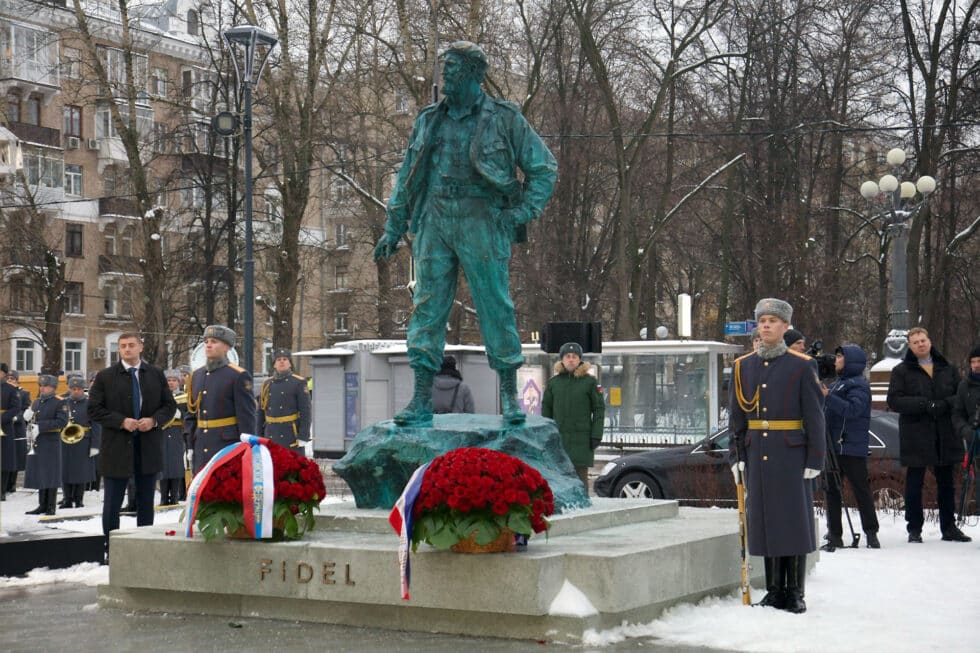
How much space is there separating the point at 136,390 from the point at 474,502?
5.09 meters

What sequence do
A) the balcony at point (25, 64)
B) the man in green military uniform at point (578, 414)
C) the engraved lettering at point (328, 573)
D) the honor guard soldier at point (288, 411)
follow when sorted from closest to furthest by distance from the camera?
the engraved lettering at point (328, 573) → the man in green military uniform at point (578, 414) → the honor guard soldier at point (288, 411) → the balcony at point (25, 64)

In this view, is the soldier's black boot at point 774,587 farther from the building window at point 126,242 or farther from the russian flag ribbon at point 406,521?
the building window at point 126,242

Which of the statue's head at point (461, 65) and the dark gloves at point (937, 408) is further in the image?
the dark gloves at point (937, 408)

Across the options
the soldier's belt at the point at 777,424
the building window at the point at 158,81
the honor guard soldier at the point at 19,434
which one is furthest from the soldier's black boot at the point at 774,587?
the building window at the point at 158,81

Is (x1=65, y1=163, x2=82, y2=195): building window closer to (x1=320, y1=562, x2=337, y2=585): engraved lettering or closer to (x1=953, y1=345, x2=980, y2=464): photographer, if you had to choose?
(x1=953, y1=345, x2=980, y2=464): photographer

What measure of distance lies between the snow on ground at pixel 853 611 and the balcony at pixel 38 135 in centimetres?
4471

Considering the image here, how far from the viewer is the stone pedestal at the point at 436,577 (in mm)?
8109

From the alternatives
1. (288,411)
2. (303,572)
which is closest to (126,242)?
(288,411)

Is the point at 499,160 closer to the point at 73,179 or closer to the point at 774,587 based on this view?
the point at 774,587

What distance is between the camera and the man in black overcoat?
44.0 ft

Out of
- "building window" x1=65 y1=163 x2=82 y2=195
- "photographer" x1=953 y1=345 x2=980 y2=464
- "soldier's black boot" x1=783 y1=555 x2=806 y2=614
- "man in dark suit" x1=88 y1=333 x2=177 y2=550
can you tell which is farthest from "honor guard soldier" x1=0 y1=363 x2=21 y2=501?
"building window" x1=65 y1=163 x2=82 y2=195

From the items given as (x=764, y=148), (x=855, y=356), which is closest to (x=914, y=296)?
(x=764, y=148)

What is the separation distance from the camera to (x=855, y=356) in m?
13.3

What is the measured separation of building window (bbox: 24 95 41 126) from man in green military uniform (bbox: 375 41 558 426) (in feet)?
164
